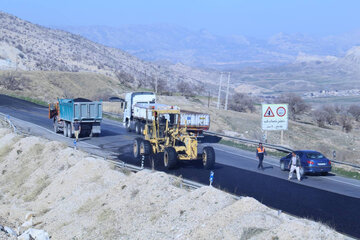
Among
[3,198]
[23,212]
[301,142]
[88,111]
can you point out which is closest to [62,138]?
[88,111]

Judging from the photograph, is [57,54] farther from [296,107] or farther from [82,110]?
[82,110]

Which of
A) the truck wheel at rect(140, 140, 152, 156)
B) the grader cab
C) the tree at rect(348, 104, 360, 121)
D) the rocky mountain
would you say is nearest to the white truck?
the truck wheel at rect(140, 140, 152, 156)

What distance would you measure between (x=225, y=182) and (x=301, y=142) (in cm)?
3525

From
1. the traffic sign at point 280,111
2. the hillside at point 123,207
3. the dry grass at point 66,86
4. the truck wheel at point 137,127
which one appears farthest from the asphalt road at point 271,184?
the dry grass at point 66,86

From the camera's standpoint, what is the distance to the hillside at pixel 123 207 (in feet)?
43.0

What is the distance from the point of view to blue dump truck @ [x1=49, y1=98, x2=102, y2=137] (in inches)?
1307

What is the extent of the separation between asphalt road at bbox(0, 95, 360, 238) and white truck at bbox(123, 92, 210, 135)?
1.52 metres

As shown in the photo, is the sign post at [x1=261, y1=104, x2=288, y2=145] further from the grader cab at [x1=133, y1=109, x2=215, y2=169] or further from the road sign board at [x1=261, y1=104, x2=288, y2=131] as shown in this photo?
the grader cab at [x1=133, y1=109, x2=215, y2=169]

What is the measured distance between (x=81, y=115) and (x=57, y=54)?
10221 cm

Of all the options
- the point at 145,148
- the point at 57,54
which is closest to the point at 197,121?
the point at 145,148

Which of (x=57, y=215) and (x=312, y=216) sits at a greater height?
(x=312, y=216)

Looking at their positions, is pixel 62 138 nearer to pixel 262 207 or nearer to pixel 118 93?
pixel 262 207

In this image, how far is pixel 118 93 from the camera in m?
86.2

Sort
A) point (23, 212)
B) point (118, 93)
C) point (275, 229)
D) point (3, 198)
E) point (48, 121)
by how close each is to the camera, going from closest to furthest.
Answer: point (275, 229)
point (23, 212)
point (3, 198)
point (48, 121)
point (118, 93)
